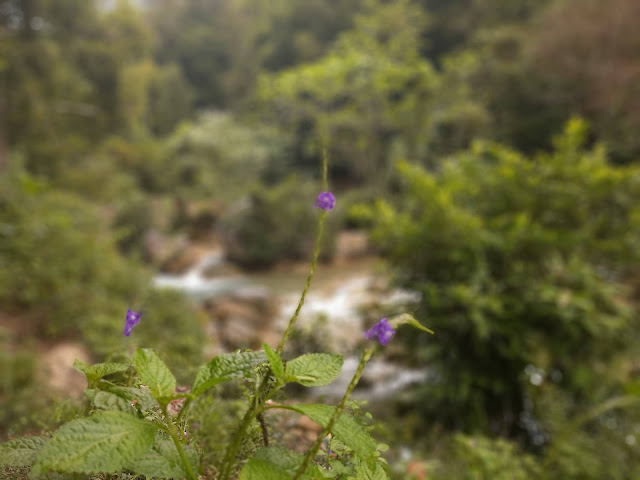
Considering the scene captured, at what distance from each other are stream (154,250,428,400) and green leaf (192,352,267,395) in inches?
125

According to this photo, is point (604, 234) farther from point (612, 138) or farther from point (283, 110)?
point (283, 110)

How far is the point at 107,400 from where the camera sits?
0.61m

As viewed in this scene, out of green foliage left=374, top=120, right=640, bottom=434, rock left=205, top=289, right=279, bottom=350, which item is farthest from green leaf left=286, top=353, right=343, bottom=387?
rock left=205, top=289, right=279, bottom=350

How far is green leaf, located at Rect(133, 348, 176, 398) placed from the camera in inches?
23.9

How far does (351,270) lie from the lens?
1104 centimetres

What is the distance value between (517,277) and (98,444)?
3.20 metres

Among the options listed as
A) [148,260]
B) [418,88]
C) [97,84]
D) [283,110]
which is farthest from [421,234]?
[283,110]

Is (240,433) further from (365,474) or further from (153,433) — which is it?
(365,474)

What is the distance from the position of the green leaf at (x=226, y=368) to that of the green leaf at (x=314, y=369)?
0.17 feet

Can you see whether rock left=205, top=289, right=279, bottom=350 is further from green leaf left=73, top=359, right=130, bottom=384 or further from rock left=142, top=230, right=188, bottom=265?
rock left=142, top=230, right=188, bottom=265

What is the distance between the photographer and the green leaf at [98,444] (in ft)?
1.63

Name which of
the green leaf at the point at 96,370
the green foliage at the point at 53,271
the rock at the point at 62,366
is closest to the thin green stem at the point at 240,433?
the green leaf at the point at 96,370

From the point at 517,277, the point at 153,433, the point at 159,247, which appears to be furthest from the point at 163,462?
the point at 159,247

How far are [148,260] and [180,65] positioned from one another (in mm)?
26445
